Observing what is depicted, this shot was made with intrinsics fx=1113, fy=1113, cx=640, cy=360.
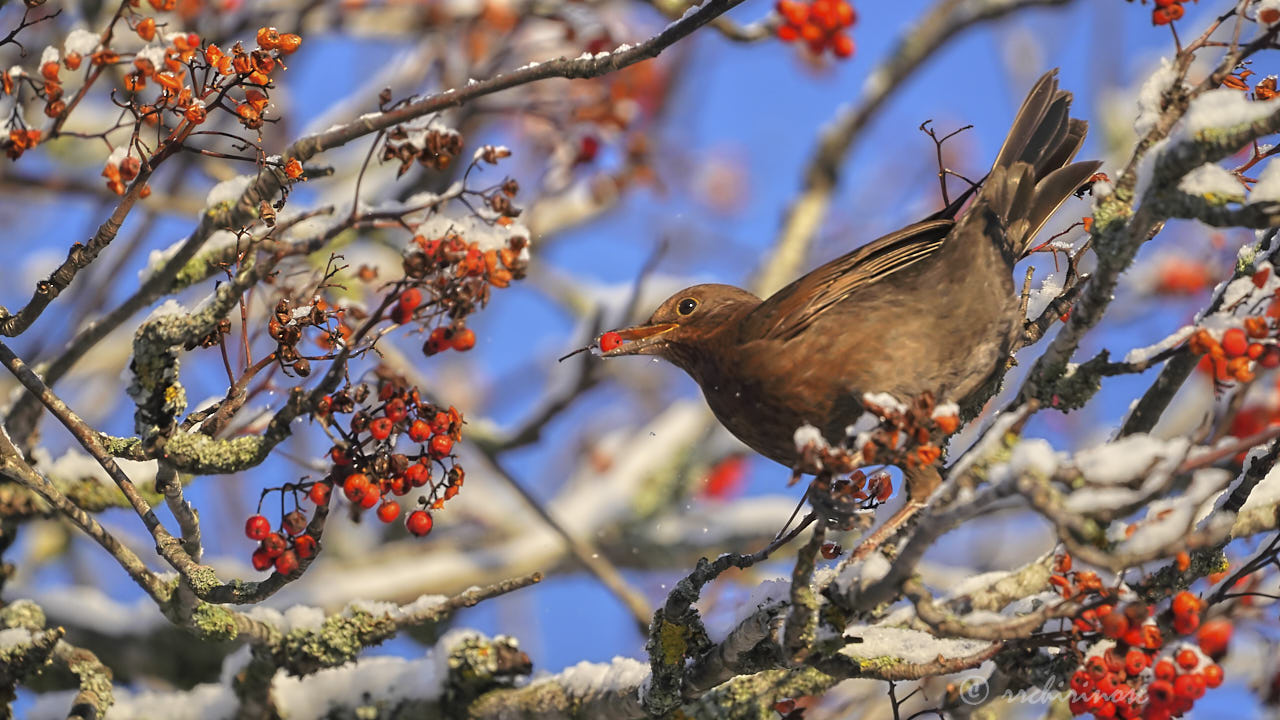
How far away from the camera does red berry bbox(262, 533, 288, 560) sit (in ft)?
8.71

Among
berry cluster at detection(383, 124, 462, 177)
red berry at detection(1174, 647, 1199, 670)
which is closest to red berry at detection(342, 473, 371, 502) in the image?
berry cluster at detection(383, 124, 462, 177)

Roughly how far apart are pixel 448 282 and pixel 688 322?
1.35 metres

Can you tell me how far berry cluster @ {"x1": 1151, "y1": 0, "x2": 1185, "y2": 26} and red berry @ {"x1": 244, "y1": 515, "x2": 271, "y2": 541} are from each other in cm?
244

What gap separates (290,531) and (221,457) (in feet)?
0.82

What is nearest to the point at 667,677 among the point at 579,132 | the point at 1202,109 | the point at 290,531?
the point at 290,531

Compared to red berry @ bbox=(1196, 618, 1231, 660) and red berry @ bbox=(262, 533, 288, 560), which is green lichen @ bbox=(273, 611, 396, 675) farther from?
red berry @ bbox=(1196, 618, 1231, 660)

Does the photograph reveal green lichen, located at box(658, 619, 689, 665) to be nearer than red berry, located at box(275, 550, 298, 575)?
No

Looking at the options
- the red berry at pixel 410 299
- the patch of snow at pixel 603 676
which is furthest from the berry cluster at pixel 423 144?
the patch of snow at pixel 603 676

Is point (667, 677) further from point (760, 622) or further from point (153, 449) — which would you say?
point (153, 449)

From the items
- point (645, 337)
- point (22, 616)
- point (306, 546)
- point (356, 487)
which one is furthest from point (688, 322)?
point (22, 616)

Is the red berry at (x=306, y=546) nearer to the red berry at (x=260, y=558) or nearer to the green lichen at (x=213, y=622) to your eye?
the red berry at (x=260, y=558)

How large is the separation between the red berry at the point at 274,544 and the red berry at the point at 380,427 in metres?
0.34

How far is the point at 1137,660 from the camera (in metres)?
2.50

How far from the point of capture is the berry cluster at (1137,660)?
246 cm
